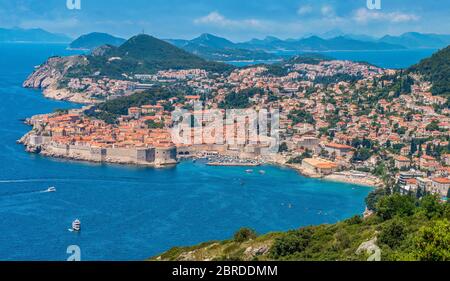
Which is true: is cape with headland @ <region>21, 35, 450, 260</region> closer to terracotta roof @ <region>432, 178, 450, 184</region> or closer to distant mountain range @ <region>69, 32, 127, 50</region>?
terracotta roof @ <region>432, 178, 450, 184</region>

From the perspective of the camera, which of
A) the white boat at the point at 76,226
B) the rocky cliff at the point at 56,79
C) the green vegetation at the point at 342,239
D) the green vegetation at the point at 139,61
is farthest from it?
the green vegetation at the point at 139,61

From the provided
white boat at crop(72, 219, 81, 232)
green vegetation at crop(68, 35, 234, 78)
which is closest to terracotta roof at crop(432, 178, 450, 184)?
white boat at crop(72, 219, 81, 232)

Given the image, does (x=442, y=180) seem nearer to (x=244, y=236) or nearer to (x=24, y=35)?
(x=244, y=236)

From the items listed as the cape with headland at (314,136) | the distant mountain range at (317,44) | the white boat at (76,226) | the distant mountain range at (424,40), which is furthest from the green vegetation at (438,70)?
the distant mountain range at (424,40)

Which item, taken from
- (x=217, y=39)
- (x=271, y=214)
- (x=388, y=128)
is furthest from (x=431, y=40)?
Answer: (x=271, y=214)

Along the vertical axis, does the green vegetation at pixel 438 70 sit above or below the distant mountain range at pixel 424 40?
below

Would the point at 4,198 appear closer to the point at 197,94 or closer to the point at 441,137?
the point at 441,137

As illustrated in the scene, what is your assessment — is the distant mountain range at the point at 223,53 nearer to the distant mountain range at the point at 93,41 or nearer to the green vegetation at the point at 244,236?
the distant mountain range at the point at 93,41

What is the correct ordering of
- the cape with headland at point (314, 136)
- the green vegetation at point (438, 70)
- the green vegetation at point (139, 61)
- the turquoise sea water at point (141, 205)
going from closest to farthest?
1. the cape with headland at point (314, 136)
2. the turquoise sea water at point (141, 205)
3. the green vegetation at point (438, 70)
4. the green vegetation at point (139, 61)
